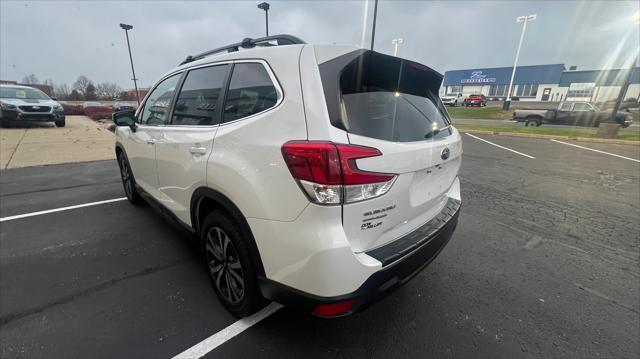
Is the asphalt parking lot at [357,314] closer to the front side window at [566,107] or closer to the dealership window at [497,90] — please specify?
the front side window at [566,107]

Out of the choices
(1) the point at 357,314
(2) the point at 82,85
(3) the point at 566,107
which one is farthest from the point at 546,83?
(2) the point at 82,85

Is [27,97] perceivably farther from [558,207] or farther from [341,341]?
[558,207]

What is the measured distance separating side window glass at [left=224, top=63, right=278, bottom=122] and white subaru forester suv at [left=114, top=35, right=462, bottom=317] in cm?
1

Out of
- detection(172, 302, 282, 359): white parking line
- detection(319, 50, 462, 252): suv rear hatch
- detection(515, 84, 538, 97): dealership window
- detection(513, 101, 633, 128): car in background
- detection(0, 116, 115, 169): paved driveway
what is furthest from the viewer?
detection(515, 84, 538, 97): dealership window

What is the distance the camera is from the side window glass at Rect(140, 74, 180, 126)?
297cm

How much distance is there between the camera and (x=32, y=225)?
3719 millimetres

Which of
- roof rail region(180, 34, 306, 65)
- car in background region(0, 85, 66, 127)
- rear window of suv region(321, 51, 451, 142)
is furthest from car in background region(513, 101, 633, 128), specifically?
car in background region(0, 85, 66, 127)

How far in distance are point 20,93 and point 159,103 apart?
13.7m

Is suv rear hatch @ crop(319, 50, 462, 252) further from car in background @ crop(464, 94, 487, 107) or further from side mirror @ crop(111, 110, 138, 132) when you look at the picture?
car in background @ crop(464, 94, 487, 107)

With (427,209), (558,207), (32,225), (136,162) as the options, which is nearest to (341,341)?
(427,209)

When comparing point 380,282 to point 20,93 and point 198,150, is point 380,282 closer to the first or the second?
point 198,150

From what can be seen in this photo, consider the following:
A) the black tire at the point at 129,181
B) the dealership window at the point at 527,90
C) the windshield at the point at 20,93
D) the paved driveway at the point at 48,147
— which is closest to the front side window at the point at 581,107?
A: the black tire at the point at 129,181

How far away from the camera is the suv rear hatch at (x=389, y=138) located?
5.15 ft

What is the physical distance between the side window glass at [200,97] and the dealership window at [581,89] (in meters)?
68.7
